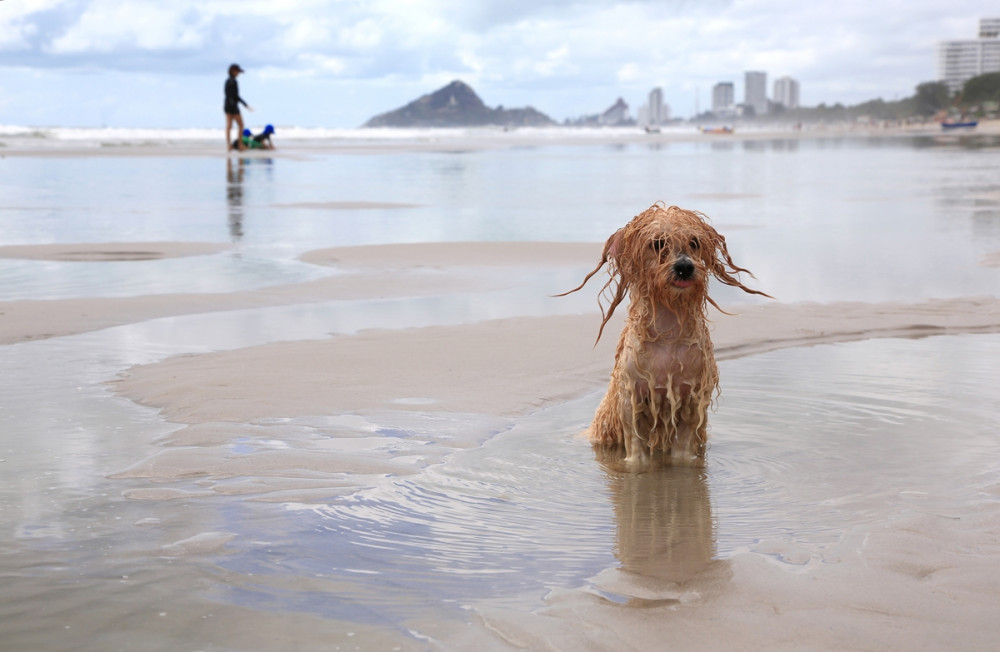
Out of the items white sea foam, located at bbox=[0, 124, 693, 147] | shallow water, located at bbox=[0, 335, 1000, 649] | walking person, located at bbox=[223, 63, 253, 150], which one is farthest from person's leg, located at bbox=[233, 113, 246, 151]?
shallow water, located at bbox=[0, 335, 1000, 649]

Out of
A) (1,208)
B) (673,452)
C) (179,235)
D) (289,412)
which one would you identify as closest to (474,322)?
(289,412)

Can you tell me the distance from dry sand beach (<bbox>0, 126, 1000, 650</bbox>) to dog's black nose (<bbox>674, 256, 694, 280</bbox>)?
1.04m

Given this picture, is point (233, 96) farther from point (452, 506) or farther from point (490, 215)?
point (452, 506)

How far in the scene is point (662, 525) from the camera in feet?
14.2

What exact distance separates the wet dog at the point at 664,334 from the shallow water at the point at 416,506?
0.75ft

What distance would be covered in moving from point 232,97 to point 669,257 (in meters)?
28.1

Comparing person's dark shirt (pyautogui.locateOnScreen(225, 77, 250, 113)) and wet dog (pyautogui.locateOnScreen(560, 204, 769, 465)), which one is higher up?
person's dark shirt (pyautogui.locateOnScreen(225, 77, 250, 113))

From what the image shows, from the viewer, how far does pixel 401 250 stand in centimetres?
1256

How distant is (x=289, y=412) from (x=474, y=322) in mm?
2785

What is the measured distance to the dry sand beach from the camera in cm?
331

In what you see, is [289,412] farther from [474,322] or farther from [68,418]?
[474,322]

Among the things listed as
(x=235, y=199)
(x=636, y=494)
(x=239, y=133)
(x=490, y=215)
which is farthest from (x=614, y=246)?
(x=239, y=133)

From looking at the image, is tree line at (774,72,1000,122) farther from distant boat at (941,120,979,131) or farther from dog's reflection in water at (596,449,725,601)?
dog's reflection in water at (596,449,725,601)

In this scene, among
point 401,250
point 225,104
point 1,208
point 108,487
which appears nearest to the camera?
point 108,487
